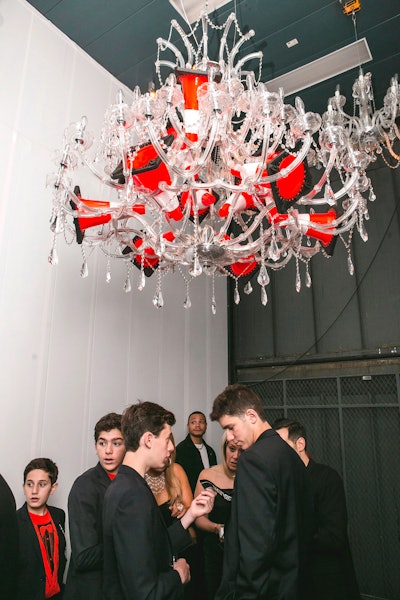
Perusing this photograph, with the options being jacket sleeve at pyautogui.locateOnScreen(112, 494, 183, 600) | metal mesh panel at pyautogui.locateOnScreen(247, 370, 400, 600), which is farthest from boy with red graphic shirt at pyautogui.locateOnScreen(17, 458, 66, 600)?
metal mesh panel at pyautogui.locateOnScreen(247, 370, 400, 600)

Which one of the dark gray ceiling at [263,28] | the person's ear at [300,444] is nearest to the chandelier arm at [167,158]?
the person's ear at [300,444]

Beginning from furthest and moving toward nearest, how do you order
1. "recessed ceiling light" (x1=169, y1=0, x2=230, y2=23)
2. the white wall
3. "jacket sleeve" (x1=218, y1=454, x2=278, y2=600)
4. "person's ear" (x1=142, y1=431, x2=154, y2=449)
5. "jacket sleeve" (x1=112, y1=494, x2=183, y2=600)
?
1. "recessed ceiling light" (x1=169, y1=0, x2=230, y2=23)
2. the white wall
3. "person's ear" (x1=142, y1=431, x2=154, y2=449)
4. "jacket sleeve" (x1=218, y1=454, x2=278, y2=600)
5. "jacket sleeve" (x1=112, y1=494, x2=183, y2=600)

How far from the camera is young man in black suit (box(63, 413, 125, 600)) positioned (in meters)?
2.20

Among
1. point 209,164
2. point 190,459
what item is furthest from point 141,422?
point 190,459

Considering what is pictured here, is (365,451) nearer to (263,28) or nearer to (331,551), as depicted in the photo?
(331,551)

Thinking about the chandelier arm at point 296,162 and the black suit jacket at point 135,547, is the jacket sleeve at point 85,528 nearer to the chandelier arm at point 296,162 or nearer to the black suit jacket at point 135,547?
the black suit jacket at point 135,547

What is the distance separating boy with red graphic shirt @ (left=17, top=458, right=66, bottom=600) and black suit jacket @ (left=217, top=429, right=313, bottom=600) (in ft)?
4.55

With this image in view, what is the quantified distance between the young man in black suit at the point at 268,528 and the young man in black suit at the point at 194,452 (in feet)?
8.63

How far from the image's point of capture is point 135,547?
5.16 ft

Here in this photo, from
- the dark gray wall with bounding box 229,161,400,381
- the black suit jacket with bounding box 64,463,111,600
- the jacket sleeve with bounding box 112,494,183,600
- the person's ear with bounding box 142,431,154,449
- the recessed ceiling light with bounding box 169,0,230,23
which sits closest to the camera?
the jacket sleeve with bounding box 112,494,183,600

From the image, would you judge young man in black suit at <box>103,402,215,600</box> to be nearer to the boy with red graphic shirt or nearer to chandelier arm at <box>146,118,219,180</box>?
chandelier arm at <box>146,118,219,180</box>

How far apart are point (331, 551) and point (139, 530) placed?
1.38 meters

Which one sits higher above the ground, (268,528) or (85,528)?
(268,528)

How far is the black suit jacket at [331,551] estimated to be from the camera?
2402 millimetres
